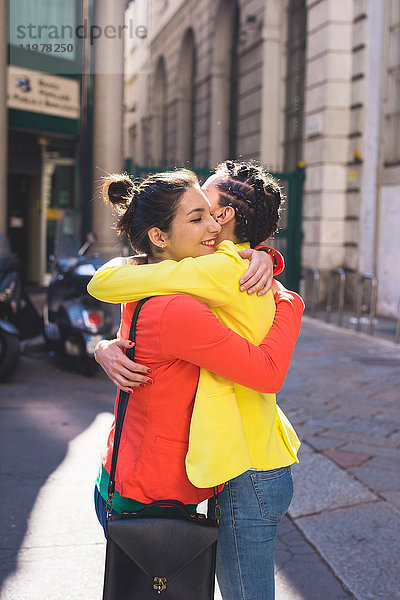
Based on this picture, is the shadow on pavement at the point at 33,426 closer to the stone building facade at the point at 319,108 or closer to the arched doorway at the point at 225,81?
the stone building facade at the point at 319,108

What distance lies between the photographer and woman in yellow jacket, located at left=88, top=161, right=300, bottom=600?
1.61 m

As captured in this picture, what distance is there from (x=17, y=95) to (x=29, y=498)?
405 inches

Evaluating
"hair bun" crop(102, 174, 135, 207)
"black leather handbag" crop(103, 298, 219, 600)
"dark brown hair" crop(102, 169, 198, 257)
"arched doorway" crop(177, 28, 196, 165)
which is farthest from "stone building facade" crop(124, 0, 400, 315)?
"black leather handbag" crop(103, 298, 219, 600)

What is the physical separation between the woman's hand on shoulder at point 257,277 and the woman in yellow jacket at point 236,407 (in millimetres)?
18

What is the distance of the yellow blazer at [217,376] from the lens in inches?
63.2

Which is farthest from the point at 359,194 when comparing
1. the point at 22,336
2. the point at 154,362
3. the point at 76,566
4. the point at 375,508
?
the point at 154,362

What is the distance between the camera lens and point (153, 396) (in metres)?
1.68

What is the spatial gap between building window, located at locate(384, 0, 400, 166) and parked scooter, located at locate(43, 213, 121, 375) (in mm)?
6738

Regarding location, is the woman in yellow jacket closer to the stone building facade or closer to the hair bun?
the hair bun

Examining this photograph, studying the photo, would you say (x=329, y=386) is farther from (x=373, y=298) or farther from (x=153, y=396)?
(x=153, y=396)

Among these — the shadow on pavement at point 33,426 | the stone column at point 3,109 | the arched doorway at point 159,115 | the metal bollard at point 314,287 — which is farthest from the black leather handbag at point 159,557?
the arched doorway at point 159,115

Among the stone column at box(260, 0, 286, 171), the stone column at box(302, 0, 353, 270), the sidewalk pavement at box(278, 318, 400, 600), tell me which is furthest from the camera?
the stone column at box(260, 0, 286, 171)

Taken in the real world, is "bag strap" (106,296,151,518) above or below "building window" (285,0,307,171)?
below

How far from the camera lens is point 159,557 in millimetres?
1609
